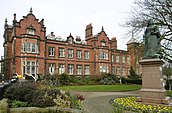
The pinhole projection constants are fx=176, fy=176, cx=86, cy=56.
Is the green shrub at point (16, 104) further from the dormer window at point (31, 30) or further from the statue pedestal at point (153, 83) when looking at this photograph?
the dormer window at point (31, 30)

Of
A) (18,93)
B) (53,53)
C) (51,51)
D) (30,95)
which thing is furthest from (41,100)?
(53,53)

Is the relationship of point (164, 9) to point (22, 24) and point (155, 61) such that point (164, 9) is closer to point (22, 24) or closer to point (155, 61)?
point (155, 61)

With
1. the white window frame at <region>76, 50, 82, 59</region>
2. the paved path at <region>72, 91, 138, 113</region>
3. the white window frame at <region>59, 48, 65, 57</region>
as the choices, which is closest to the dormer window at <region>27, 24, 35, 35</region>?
the white window frame at <region>59, 48, 65, 57</region>

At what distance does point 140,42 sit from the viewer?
2017cm

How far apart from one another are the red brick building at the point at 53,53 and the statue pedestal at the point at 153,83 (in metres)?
25.9

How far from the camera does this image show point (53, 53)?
127 feet

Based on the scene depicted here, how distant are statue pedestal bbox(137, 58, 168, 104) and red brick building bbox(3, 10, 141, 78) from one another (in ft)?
85.1

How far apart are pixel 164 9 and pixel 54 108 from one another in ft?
51.1

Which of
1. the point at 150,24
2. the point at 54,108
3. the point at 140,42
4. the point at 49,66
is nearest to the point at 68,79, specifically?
the point at 49,66

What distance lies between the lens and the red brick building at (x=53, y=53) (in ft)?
109

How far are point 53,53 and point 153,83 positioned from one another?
29960mm

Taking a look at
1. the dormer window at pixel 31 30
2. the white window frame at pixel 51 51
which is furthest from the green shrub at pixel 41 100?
the white window frame at pixel 51 51

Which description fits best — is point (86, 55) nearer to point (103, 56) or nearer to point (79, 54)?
point (79, 54)

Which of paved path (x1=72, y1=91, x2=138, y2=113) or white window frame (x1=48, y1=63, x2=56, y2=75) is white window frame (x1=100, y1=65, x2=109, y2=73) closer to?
white window frame (x1=48, y1=63, x2=56, y2=75)
